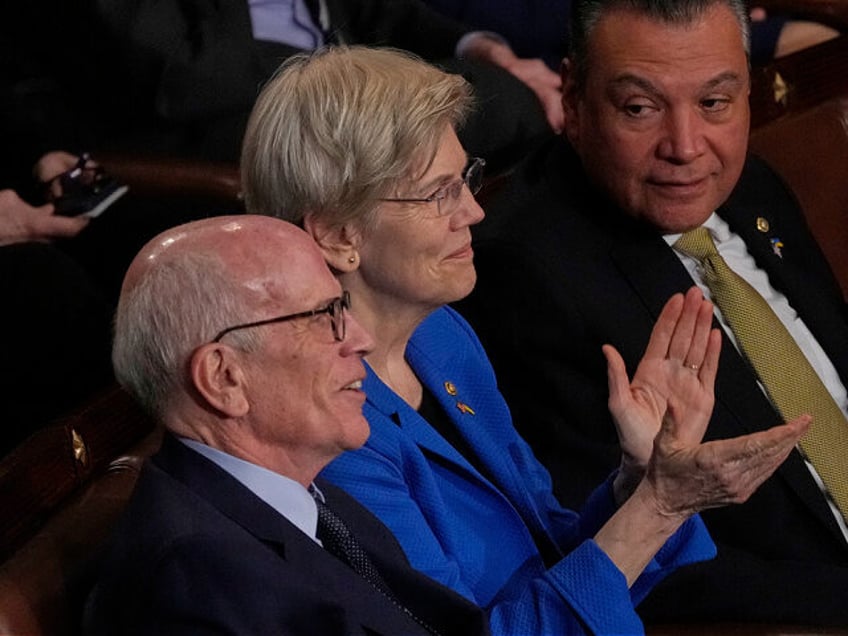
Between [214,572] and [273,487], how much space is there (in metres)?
0.12

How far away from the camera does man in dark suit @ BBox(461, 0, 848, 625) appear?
6.06ft

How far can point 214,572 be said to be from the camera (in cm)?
118

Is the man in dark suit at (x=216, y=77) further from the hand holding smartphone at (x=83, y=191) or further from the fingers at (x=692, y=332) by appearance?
the fingers at (x=692, y=332)

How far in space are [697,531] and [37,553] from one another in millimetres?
704

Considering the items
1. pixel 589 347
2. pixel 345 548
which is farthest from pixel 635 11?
pixel 345 548

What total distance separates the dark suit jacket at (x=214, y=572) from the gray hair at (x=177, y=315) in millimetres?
67

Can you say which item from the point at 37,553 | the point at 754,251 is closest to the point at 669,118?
the point at 754,251

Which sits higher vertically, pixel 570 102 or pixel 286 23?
pixel 570 102

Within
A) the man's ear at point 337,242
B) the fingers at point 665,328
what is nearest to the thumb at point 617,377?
the fingers at point 665,328

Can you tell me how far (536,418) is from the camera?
1.87m

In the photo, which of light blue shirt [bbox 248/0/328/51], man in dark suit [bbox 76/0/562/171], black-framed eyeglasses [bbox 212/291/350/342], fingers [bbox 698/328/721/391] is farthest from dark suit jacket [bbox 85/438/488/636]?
light blue shirt [bbox 248/0/328/51]

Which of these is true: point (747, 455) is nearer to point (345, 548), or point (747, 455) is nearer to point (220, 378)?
point (345, 548)

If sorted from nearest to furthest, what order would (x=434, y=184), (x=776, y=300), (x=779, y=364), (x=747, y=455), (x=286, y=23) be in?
(x=747, y=455) < (x=434, y=184) < (x=779, y=364) < (x=776, y=300) < (x=286, y=23)

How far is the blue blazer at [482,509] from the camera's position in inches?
58.2
